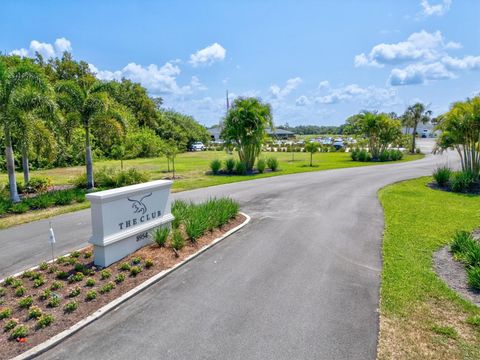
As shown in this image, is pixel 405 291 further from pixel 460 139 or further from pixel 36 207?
pixel 460 139

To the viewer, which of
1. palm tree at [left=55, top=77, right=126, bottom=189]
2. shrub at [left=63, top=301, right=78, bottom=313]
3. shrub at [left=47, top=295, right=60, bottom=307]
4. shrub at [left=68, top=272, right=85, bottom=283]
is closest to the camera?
shrub at [left=63, top=301, right=78, bottom=313]

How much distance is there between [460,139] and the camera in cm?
1675

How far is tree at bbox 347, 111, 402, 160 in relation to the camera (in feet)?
109

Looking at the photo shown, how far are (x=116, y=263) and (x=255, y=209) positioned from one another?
6.13 meters

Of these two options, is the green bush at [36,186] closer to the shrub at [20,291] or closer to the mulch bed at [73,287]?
the mulch bed at [73,287]

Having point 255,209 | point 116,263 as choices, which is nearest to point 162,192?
point 116,263

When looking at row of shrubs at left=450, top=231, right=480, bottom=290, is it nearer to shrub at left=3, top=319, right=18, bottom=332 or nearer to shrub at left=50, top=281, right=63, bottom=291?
shrub at left=50, top=281, right=63, bottom=291

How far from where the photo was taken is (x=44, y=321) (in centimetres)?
460

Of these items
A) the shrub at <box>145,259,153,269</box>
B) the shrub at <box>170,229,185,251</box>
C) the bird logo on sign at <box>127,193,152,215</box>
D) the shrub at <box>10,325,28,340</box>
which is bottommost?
the shrub at <box>10,325,28,340</box>

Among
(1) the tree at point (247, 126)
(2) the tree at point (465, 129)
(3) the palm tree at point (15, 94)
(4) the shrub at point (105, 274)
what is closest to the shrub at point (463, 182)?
(2) the tree at point (465, 129)

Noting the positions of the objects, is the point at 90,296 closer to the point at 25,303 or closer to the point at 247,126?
the point at 25,303

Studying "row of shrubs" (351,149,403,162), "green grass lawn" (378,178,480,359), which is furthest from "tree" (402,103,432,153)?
"green grass lawn" (378,178,480,359)

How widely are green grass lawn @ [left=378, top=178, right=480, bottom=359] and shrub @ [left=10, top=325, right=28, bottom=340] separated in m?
4.61

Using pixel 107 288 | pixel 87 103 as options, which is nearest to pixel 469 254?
pixel 107 288
